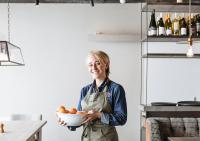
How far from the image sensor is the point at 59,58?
574cm

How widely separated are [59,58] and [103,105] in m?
3.46

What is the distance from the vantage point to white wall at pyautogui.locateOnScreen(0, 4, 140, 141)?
5.72 m

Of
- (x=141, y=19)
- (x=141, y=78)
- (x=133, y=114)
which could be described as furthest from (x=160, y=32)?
(x=133, y=114)

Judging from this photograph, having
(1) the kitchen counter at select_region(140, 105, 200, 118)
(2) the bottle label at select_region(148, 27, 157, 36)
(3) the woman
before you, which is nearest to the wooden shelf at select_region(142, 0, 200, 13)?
(2) the bottle label at select_region(148, 27, 157, 36)

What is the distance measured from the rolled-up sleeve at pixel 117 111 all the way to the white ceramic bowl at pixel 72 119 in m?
0.14

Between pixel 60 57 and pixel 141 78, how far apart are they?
1.32 m

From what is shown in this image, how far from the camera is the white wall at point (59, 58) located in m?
5.72

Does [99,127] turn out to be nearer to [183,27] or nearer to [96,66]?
[96,66]

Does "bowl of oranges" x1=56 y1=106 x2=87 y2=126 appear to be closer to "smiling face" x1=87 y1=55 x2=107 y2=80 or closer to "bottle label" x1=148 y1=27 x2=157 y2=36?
"smiling face" x1=87 y1=55 x2=107 y2=80

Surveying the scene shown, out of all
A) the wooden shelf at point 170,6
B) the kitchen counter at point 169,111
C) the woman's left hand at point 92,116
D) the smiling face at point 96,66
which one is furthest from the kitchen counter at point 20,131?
the wooden shelf at point 170,6

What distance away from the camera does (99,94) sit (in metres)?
2.42

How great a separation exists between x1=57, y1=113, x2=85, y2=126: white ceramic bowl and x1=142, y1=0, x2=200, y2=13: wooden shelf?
102 inches

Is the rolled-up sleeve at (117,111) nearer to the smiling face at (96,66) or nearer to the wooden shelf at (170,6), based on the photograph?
the smiling face at (96,66)

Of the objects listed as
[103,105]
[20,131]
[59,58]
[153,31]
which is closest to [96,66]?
[103,105]
